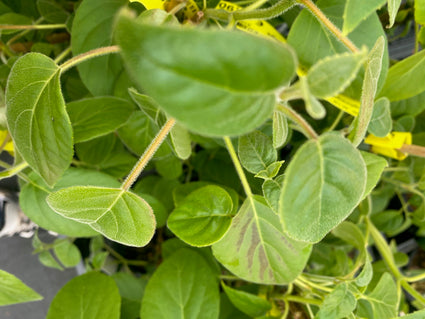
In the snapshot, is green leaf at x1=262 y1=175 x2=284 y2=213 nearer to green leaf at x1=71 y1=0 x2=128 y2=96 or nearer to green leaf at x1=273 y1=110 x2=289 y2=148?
green leaf at x1=273 y1=110 x2=289 y2=148

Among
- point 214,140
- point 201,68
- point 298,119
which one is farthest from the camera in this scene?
point 214,140

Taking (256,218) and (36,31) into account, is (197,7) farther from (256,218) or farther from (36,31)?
(36,31)

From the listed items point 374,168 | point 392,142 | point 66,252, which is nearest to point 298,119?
point 374,168

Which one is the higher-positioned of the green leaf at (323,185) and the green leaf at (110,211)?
the green leaf at (323,185)

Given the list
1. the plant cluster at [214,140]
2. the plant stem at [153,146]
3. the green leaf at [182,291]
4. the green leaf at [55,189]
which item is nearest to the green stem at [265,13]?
the plant cluster at [214,140]

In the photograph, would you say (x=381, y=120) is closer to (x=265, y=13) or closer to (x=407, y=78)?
(x=407, y=78)

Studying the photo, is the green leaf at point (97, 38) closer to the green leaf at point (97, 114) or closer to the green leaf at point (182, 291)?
the green leaf at point (97, 114)

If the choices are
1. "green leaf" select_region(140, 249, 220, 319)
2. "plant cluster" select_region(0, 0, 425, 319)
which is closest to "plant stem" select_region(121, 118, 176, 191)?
"plant cluster" select_region(0, 0, 425, 319)

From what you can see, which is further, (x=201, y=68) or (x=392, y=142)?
(x=392, y=142)
